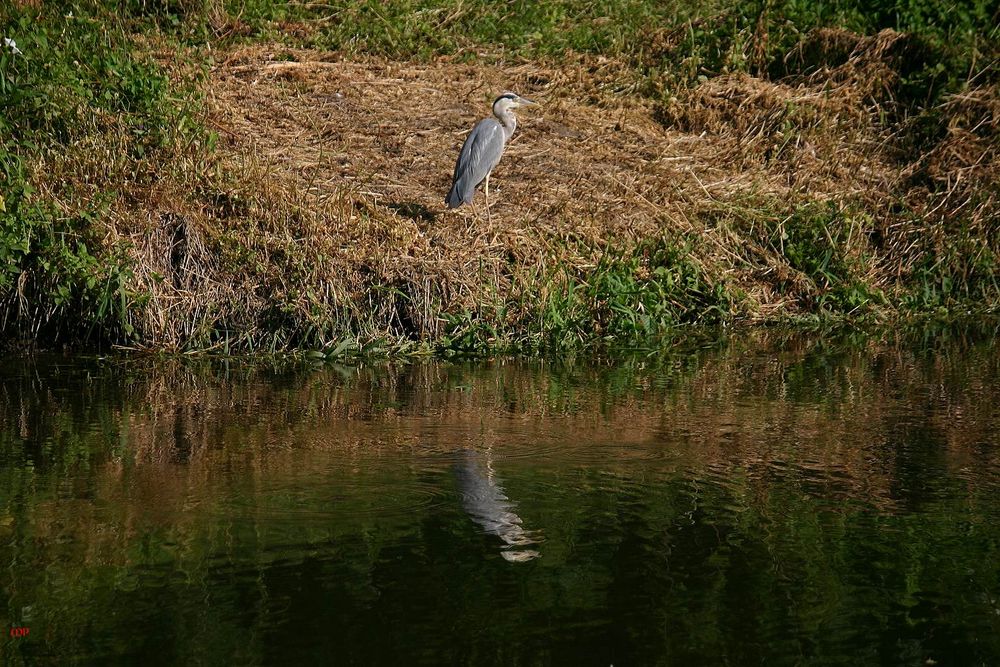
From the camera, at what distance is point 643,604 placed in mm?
3711

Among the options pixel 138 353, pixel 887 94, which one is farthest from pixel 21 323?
pixel 887 94

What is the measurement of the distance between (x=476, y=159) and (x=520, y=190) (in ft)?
2.80

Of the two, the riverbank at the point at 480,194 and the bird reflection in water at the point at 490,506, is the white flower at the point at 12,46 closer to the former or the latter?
the riverbank at the point at 480,194

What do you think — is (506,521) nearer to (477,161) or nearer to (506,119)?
(477,161)

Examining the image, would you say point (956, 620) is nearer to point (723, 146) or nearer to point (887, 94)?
point (723, 146)

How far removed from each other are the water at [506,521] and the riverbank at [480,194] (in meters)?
1.28

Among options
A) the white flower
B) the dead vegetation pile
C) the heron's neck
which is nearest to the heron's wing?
the dead vegetation pile

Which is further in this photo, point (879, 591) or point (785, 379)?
point (785, 379)

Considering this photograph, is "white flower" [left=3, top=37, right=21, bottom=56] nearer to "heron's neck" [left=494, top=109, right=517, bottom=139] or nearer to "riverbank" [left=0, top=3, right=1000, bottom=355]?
"riverbank" [left=0, top=3, right=1000, bottom=355]

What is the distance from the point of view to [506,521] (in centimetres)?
448

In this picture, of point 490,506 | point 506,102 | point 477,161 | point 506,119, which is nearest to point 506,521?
point 490,506

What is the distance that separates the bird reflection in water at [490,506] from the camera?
420cm

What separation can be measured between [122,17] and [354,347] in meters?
5.90

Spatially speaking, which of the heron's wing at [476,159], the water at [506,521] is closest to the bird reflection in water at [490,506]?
the water at [506,521]
